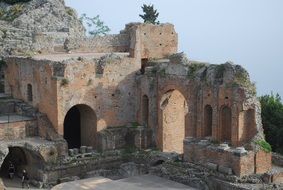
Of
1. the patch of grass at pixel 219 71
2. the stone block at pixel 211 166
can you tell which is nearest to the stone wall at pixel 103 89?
the patch of grass at pixel 219 71

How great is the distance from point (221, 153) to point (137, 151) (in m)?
6.54

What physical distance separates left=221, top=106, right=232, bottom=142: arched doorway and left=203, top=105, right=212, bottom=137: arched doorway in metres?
0.98

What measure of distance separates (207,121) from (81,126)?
8.37 meters

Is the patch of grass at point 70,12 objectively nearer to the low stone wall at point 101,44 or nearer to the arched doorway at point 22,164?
the low stone wall at point 101,44

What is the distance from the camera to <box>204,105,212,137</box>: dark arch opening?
26750 mm

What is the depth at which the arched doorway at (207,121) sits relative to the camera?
26.8 metres

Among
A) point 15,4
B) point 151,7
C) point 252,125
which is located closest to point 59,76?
point 252,125

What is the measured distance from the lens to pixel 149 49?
33219mm

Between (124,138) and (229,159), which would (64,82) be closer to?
(124,138)

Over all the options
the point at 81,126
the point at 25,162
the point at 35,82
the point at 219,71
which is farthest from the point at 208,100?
the point at 25,162

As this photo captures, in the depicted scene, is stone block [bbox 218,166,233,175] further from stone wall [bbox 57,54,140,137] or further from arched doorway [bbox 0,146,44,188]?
arched doorway [bbox 0,146,44,188]

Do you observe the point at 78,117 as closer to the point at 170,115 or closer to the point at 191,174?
the point at 170,115

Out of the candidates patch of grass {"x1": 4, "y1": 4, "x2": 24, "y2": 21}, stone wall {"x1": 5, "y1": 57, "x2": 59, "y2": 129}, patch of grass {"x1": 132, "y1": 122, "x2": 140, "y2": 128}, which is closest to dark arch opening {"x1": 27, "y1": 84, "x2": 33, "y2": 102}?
stone wall {"x1": 5, "y1": 57, "x2": 59, "y2": 129}

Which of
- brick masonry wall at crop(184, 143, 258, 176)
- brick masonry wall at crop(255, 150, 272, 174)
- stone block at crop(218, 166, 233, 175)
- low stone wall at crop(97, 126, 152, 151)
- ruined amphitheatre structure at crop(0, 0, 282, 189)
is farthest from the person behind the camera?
low stone wall at crop(97, 126, 152, 151)
